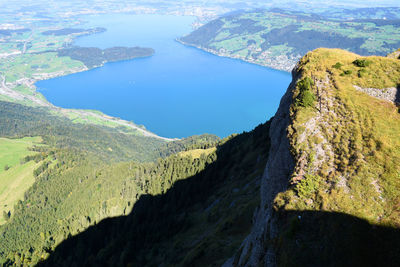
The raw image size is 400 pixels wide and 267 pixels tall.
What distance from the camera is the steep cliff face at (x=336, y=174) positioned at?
16953 mm

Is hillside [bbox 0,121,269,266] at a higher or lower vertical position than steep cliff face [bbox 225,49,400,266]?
lower

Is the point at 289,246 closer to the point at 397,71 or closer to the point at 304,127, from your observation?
the point at 304,127

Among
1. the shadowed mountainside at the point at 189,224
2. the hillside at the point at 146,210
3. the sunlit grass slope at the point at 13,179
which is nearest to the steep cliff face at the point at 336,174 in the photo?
the shadowed mountainside at the point at 189,224

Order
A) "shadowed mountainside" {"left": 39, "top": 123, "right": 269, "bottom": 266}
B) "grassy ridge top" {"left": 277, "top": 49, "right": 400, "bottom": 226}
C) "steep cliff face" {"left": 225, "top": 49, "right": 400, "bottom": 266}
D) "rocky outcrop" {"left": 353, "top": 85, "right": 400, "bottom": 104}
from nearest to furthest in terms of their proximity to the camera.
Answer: "steep cliff face" {"left": 225, "top": 49, "right": 400, "bottom": 266} < "grassy ridge top" {"left": 277, "top": 49, "right": 400, "bottom": 226} < "rocky outcrop" {"left": 353, "top": 85, "right": 400, "bottom": 104} < "shadowed mountainside" {"left": 39, "top": 123, "right": 269, "bottom": 266}

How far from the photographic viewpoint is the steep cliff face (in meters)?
17.0

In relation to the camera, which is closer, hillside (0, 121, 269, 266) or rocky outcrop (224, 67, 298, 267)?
rocky outcrop (224, 67, 298, 267)

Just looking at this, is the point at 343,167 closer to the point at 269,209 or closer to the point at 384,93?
the point at 269,209

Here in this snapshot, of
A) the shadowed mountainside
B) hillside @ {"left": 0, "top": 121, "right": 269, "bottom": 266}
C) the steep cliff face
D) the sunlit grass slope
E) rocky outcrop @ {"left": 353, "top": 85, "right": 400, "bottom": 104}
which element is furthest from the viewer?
the sunlit grass slope

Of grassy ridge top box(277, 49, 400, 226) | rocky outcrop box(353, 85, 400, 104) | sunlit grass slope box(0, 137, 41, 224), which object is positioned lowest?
sunlit grass slope box(0, 137, 41, 224)

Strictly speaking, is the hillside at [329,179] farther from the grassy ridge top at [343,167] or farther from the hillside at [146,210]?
the hillside at [146,210]

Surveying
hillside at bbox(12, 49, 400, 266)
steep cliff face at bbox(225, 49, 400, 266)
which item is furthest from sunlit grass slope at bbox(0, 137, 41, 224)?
steep cliff face at bbox(225, 49, 400, 266)

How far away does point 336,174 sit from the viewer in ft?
67.3

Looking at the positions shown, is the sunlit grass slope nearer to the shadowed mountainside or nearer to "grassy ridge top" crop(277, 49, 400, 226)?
the shadowed mountainside

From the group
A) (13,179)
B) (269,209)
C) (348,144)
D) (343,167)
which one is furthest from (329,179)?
(13,179)
